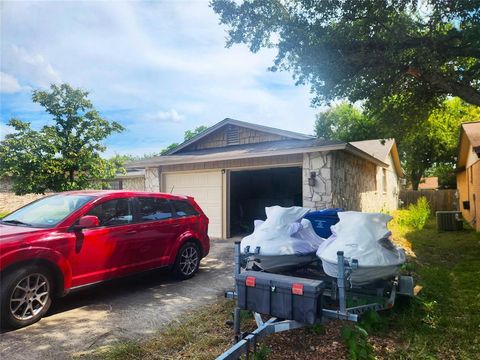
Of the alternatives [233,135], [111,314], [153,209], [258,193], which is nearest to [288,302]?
[111,314]

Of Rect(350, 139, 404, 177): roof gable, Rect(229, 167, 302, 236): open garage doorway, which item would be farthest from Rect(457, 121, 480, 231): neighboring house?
Rect(229, 167, 302, 236): open garage doorway

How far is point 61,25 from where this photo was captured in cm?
612

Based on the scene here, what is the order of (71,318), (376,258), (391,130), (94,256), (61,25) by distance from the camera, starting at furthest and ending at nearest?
(391,130)
(61,25)
(94,256)
(71,318)
(376,258)

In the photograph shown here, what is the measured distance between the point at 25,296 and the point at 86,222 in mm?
1096

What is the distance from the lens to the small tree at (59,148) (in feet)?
36.6

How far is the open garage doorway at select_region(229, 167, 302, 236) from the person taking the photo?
14297 millimetres

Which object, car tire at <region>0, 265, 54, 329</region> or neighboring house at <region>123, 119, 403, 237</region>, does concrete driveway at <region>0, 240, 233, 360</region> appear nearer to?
car tire at <region>0, 265, 54, 329</region>

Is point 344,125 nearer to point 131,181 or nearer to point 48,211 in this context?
point 131,181

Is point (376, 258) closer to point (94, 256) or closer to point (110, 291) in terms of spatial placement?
point (94, 256)

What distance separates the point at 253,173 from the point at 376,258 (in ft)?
38.3

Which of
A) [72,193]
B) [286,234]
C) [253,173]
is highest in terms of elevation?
[253,173]

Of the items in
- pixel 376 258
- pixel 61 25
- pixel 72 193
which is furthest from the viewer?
pixel 61 25

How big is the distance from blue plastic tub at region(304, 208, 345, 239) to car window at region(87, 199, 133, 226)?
2889 millimetres

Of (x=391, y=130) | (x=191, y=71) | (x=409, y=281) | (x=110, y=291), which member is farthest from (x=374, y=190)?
(x=110, y=291)
